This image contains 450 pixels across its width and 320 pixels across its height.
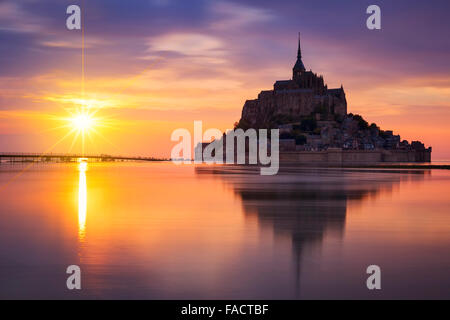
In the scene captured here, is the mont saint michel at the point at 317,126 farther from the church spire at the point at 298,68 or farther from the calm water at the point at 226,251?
the calm water at the point at 226,251

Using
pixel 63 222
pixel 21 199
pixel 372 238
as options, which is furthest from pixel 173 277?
pixel 21 199

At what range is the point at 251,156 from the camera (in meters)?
152

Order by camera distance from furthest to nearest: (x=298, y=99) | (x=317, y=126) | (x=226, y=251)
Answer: (x=298, y=99) < (x=317, y=126) < (x=226, y=251)

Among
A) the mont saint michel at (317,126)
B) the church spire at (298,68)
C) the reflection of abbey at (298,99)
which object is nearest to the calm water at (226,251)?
the mont saint michel at (317,126)

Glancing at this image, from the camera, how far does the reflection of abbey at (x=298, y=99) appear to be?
519 feet

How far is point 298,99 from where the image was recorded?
15938cm

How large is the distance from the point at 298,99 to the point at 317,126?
38.0 feet

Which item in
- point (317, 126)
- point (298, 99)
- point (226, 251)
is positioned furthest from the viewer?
point (298, 99)

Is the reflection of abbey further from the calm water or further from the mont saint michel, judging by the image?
the calm water

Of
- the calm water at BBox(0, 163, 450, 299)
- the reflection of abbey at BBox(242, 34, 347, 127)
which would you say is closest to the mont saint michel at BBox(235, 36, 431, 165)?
the reflection of abbey at BBox(242, 34, 347, 127)

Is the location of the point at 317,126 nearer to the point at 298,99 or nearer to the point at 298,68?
the point at 298,99

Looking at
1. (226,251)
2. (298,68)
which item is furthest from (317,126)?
(226,251)
